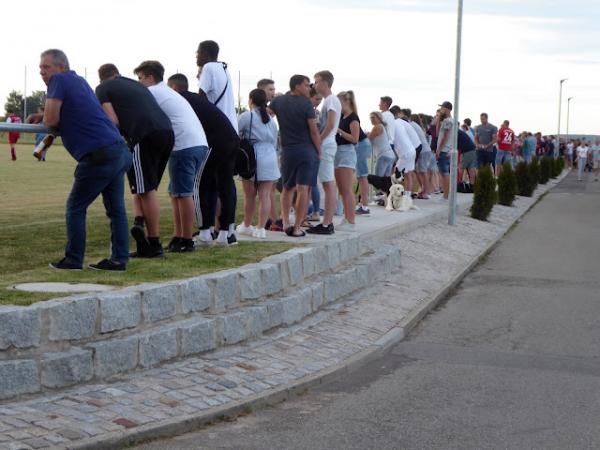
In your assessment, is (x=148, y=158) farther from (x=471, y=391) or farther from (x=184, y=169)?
(x=471, y=391)

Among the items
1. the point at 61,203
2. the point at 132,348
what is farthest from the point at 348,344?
the point at 61,203

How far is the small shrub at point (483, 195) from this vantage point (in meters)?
22.4

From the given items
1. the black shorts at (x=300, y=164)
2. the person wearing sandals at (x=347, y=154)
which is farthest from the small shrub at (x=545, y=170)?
the black shorts at (x=300, y=164)

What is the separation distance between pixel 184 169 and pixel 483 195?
12970mm

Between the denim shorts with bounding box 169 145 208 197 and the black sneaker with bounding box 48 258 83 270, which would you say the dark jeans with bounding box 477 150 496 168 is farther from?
the black sneaker with bounding box 48 258 83 270

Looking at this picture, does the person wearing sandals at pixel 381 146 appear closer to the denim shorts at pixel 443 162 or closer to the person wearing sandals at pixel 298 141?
the denim shorts at pixel 443 162

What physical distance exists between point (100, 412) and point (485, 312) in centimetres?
573

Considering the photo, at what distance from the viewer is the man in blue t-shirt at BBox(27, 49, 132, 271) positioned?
8344 millimetres

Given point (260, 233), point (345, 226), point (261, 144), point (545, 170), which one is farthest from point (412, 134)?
point (545, 170)

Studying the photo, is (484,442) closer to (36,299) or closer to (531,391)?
(531,391)

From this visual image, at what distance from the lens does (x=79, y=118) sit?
8484 mm

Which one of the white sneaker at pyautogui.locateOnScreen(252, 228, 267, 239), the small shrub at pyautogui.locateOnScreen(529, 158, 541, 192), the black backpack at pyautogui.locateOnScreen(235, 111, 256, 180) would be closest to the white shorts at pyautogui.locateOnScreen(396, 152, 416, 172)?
the white sneaker at pyautogui.locateOnScreen(252, 228, 267, 239)

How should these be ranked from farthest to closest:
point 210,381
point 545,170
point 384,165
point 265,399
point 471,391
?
point 545,170 < point 384,165 < point 471,391 < point 210,381 < point 265,399

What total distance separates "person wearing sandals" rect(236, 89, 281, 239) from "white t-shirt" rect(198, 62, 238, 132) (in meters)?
0.93
